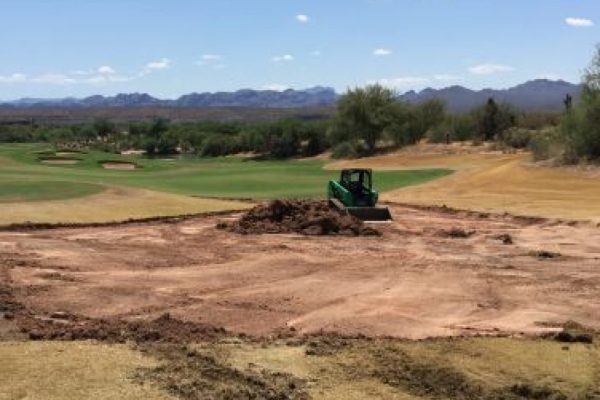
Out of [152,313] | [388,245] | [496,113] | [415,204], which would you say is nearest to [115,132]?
[496,113]

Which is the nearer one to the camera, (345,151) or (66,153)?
(66,153)

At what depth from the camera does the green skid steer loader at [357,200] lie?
30.3 metres

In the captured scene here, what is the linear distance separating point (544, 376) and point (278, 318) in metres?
5.45

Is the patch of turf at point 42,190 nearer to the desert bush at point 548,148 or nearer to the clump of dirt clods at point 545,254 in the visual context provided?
the clump of dirt clods at point 545,254

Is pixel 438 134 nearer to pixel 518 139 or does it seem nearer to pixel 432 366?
pixel 518 139

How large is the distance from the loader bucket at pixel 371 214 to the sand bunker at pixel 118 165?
36842 millimetres

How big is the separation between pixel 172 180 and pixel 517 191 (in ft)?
67.8

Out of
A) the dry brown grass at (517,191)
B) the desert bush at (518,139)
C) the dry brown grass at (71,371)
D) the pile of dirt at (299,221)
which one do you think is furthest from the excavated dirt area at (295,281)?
the desert bush at (518,139)

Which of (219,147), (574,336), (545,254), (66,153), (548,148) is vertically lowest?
(545,254)

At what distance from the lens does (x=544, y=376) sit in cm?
1156

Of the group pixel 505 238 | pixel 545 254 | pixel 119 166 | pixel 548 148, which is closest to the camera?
pixel 545 254

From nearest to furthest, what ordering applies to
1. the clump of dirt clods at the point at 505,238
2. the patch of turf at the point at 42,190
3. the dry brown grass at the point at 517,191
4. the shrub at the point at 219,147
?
1. the clump of dirt clods at the point at 505,238
2. the dry brown grass at the point at 517,191
3. the patch of turf at the point at 42,190
4. the shrub at the point at 219,147

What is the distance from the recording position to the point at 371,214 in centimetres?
3034

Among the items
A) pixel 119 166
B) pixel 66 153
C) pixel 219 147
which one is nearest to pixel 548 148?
pixel 119 166
